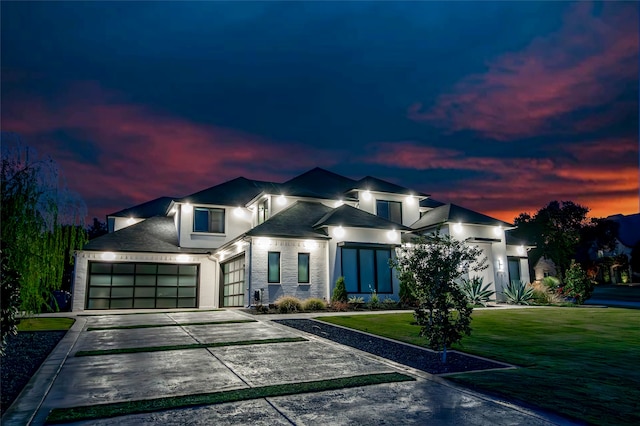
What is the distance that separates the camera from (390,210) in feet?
91.9

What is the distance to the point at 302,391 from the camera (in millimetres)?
5789

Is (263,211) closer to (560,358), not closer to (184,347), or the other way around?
(184,347)

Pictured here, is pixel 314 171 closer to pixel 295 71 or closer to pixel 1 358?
pixel 295 71

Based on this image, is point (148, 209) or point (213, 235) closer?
point (213, 235)

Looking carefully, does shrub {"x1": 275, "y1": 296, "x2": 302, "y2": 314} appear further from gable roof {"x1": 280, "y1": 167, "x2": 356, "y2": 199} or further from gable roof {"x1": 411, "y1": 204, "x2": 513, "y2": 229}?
gable roof {"x1": 411, "y1": 204, "x2": 513, "y2": 229}

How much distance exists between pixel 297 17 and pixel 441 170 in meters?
18.8

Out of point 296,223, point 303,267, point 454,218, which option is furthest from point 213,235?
point 454,218

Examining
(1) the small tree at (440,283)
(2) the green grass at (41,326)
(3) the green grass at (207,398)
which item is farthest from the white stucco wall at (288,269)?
(3) the green grass at (207,398)

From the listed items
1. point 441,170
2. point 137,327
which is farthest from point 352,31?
point 137,327

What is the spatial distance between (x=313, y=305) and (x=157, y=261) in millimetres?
11459

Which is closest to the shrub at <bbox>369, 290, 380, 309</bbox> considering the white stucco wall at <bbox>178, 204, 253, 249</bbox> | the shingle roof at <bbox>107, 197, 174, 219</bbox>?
the white stucco wall at <bbox>178, 204, 253, 249</bbox>

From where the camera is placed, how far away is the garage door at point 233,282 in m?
22.6

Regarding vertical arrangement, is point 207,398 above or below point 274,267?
below

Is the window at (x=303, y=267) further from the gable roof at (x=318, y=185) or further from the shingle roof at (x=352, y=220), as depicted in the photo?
the gable roof at (x=318, y=185)
